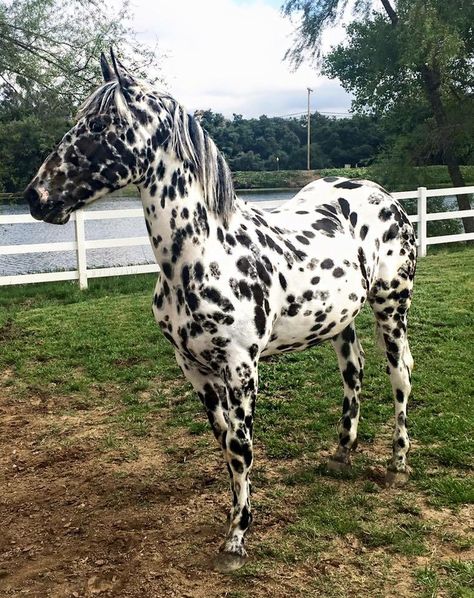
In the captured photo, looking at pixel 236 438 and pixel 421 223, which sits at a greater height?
pixel 421 223

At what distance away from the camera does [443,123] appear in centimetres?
1462

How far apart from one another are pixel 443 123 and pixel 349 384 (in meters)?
12.9

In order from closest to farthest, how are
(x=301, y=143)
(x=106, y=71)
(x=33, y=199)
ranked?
(x=33, y=199)
(x=106, y=71)
(x=301, y=143)

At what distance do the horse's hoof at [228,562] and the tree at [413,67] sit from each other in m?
12.2

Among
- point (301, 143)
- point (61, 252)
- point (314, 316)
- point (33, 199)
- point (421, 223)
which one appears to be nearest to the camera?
point (33, 199)

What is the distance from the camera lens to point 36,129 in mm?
9289

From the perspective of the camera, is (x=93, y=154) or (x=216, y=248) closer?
(x=93, y=154)

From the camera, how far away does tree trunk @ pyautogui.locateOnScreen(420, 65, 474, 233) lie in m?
14.0

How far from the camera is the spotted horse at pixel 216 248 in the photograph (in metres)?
2.30

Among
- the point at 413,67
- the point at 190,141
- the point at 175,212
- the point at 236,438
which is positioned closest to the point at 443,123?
the point at 413,67

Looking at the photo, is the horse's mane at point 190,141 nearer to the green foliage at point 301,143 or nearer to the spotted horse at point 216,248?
the spotted horse at point 216,248

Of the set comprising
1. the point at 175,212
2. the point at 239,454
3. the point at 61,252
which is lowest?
the point at 239,454

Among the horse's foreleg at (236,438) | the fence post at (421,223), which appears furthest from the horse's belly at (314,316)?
the fence post at (421,223)

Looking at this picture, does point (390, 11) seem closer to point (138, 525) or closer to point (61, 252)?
point (61, 252)
